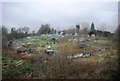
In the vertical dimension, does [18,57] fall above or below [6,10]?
below

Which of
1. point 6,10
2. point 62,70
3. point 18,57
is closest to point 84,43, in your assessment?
point 62,70

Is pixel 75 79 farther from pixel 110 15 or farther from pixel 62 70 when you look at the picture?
pixel 110 15

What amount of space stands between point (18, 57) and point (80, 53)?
3.28 feet

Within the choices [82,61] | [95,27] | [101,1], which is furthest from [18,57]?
[101,1]

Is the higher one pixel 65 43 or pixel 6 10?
pixel 6 10

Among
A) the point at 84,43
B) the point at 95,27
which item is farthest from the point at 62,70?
the point at 95,27

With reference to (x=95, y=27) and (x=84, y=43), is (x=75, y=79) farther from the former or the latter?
(x=95, y=27)

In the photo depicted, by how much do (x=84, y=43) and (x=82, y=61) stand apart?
0.96ft

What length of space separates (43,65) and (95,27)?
1.04 m

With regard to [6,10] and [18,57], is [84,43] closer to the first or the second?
[18,57]

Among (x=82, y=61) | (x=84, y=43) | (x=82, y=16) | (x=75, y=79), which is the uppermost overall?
(x=82, y=16)

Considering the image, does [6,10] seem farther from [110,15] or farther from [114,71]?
[114,71]

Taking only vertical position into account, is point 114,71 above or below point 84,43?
below

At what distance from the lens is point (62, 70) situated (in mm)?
4441
